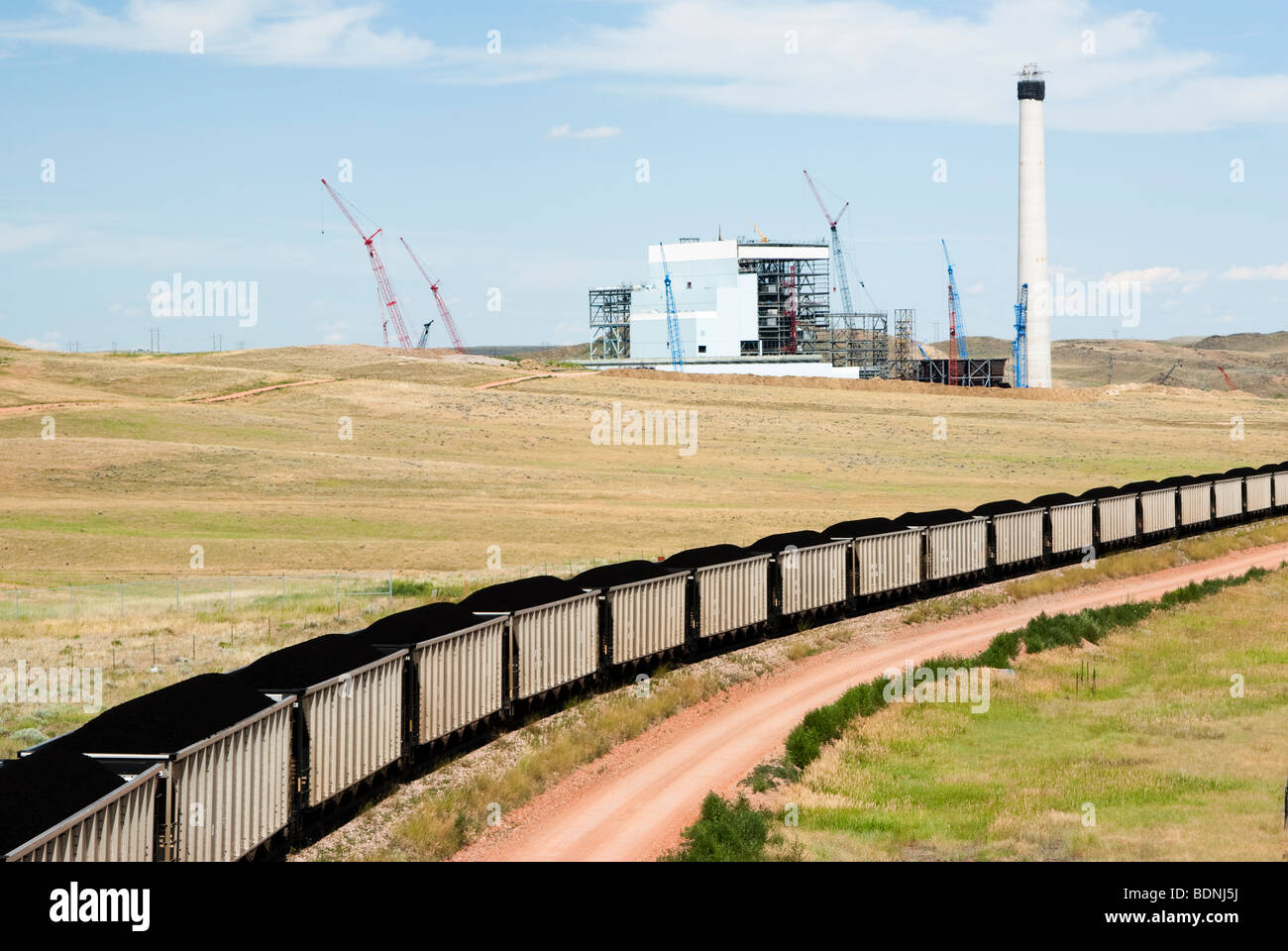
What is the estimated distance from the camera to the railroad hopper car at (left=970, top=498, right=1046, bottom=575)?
49.7m

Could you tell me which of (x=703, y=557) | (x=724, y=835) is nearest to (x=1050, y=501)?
(x=703, y=557)

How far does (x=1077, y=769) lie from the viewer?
25.9 meters

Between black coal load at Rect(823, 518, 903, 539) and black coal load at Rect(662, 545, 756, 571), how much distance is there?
5985 mm

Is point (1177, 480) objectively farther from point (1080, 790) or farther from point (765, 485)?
point (1080, 790)

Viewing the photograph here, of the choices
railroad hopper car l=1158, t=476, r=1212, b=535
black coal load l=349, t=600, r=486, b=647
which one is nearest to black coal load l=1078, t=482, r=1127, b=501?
railroad hopper car l=1158, t=476, r=1212, b=535

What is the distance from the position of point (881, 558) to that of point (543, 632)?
59.6 feet

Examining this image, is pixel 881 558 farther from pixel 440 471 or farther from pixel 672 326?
pixel 672 326

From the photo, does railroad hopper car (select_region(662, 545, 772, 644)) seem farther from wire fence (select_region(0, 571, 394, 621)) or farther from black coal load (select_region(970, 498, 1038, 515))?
black coal load (select_region(970, 498, 1038, 515))

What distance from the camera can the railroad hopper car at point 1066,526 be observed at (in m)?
53.1

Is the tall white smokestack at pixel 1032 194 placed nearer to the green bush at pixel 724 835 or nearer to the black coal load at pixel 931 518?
the black coal load at pixel 931 518

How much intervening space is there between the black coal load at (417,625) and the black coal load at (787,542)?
1427 centimetres
